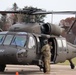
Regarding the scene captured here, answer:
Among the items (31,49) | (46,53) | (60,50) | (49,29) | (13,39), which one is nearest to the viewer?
(31,49)

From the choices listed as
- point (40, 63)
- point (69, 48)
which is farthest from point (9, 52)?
point (69, 48)

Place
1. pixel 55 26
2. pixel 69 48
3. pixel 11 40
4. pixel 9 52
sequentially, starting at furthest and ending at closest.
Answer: pixel 69 48 → pixel 55 26 → pixel 11 40 → pixel 9 52

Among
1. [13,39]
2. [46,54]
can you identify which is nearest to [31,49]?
[46,54]

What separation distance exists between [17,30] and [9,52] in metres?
2.26

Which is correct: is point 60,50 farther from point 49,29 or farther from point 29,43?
point 29,43

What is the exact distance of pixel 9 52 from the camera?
588 inches

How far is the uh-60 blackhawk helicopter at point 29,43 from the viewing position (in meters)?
15.1

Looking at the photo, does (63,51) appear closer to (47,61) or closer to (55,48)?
(55,48)

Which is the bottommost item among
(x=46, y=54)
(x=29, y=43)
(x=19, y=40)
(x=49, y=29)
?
(x=46, y=54)

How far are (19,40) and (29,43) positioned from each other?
18.8 inches

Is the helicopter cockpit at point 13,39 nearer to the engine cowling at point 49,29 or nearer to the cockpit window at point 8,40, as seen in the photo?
the cockpit window at point 8,40

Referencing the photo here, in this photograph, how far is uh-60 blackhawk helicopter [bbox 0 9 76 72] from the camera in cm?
1510

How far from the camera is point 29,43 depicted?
15891mm

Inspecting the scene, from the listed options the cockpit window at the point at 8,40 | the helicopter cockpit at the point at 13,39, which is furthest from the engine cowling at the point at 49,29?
the cockpit window at the point at 8,40
